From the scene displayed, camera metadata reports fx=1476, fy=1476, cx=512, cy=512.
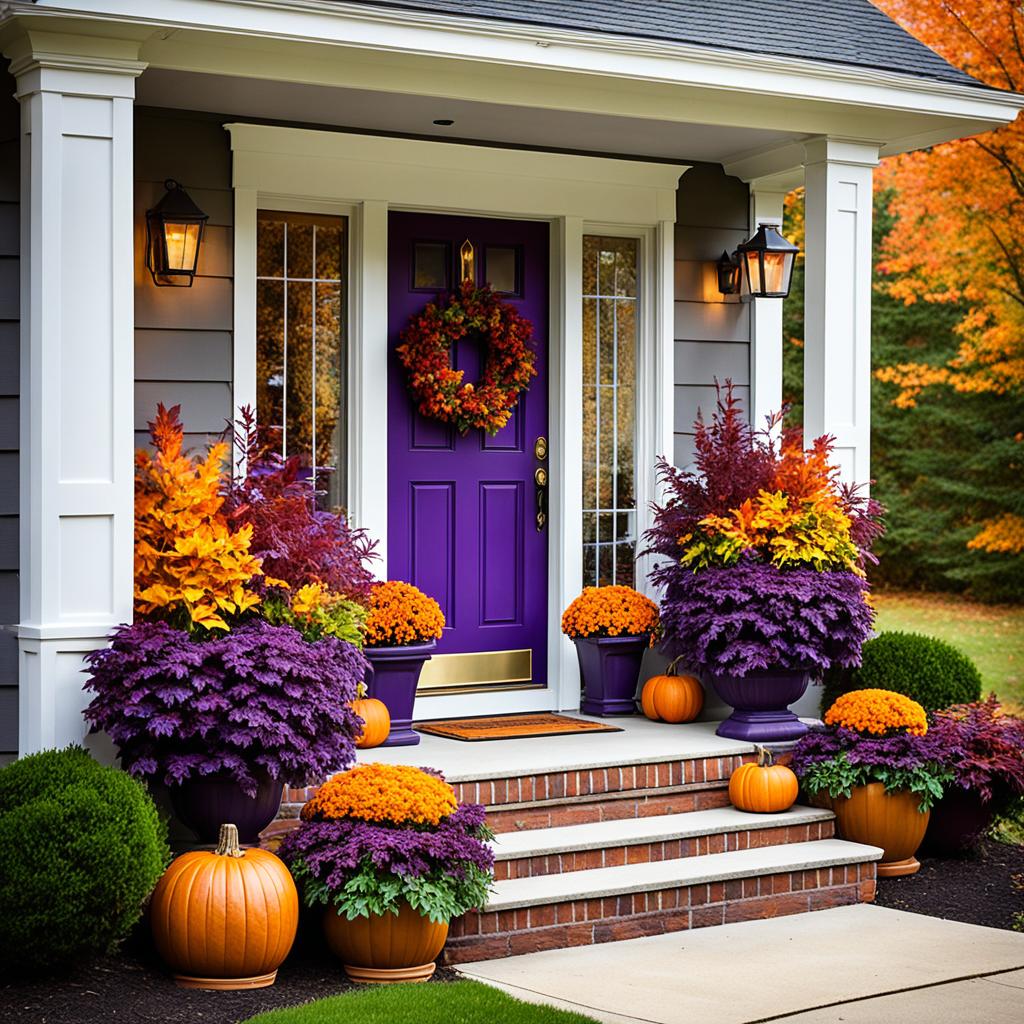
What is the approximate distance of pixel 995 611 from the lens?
1662 cm

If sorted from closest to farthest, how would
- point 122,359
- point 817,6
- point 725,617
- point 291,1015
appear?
1. point 291,1015
2. point 122,359
3. point 725,617
4. point 817,6

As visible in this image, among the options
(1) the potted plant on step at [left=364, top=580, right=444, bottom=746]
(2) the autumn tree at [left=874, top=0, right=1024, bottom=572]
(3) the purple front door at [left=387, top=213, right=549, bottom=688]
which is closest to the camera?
(1) the potted plant on step at [left=364, top=580, right=444, bottom=746]

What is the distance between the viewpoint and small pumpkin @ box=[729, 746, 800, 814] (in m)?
5.88

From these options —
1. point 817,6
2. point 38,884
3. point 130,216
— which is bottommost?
point 38,884

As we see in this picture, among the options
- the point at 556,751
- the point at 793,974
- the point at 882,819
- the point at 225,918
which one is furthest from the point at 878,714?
the point at 225,918

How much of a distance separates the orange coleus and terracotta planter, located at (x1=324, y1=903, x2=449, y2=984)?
3.50ft

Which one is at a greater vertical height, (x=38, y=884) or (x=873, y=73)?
(x=873, y=73)

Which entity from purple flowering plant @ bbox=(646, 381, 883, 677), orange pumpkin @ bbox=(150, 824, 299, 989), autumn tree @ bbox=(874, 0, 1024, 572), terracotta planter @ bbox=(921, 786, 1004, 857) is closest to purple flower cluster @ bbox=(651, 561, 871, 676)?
purple flowering plant @ bbox=(646, 381, 883, 677)

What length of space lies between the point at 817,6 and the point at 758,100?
3.46ft

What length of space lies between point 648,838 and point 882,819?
41.8 inches

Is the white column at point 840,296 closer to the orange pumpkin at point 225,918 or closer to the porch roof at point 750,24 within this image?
the porch roof at point 750,24

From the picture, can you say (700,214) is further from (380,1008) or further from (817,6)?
(380,1008)

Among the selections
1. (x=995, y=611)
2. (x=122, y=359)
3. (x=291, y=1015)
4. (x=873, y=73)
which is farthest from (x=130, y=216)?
(x=995, y=611)

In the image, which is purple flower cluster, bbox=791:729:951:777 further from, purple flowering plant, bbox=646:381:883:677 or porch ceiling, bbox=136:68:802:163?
porch ceiling, bbox=136:68:802:163
